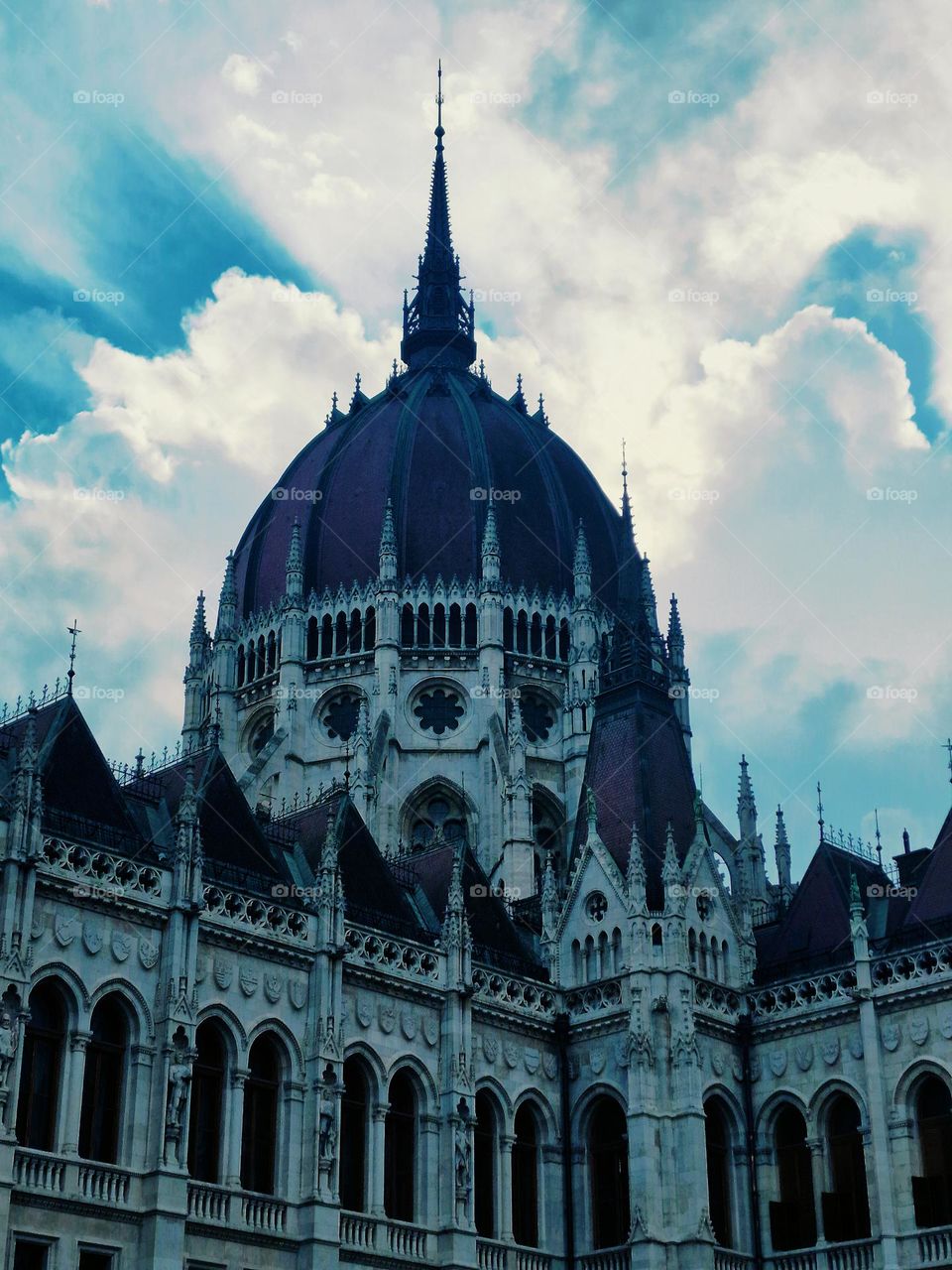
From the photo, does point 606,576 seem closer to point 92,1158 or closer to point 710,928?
point 710,928

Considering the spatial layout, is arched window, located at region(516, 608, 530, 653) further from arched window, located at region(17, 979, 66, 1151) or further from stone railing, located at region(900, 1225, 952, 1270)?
arched window, located at region(17, 979, 66, 1151)

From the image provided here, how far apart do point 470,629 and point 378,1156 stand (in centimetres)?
2901

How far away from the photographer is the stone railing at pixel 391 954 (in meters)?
39.8

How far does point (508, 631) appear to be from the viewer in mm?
65938

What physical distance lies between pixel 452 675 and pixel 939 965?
88.9 ft

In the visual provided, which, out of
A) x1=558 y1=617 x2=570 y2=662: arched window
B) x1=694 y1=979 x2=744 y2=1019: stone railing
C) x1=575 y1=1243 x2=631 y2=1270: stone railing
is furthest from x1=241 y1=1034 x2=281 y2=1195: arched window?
x1=558 y1=617 x2=570 y2=662: arched window

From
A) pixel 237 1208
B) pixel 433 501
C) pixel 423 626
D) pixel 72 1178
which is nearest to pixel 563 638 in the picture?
pixel 423 626

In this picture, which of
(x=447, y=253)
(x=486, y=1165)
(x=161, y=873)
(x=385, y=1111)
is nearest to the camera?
(x=161, y=873)

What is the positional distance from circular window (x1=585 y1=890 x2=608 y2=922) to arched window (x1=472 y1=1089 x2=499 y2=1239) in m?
5.49

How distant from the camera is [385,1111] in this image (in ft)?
129

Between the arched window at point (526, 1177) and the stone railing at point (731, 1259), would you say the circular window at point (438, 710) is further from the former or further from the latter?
the stone railing at point (731, 1259)

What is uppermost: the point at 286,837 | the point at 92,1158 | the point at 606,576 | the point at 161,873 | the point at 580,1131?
the point at 606,576

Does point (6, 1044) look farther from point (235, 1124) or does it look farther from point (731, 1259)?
point (731, 1259)

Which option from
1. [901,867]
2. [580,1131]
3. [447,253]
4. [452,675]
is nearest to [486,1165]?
[580,1131]
